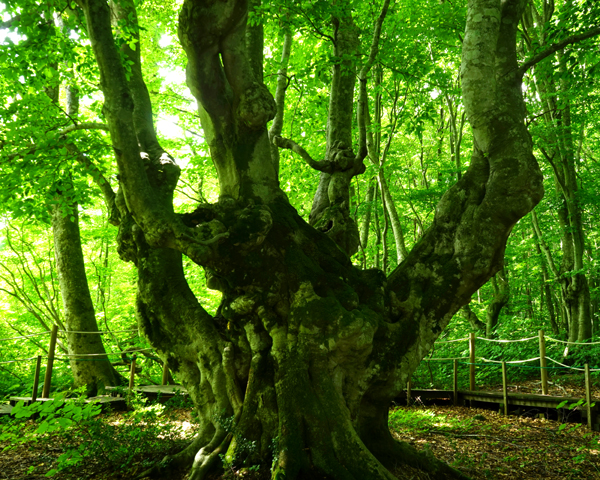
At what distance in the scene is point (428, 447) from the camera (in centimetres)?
440

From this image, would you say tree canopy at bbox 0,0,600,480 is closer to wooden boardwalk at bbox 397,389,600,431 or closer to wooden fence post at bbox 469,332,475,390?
wooden boardwalk at bbox 397,389,600,431

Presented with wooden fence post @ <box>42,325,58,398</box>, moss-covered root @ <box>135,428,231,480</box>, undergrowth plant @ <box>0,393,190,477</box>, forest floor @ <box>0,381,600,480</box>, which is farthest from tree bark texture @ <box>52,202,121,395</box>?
moss-covered root @ <box>135,428,231,480</box>

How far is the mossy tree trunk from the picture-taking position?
149 inches

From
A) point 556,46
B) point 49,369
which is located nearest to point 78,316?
point 49,369

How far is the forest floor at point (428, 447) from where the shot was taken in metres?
4.31

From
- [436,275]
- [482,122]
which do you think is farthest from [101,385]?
[482,122]

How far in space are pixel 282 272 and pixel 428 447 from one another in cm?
232

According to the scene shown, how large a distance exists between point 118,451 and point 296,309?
232 centimetres

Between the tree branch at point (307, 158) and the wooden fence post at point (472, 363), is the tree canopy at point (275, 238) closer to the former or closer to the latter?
the tree branch at point (307, 158)

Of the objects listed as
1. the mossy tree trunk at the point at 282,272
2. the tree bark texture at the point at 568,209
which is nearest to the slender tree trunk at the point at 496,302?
the tree bark texture at the point at 568,209

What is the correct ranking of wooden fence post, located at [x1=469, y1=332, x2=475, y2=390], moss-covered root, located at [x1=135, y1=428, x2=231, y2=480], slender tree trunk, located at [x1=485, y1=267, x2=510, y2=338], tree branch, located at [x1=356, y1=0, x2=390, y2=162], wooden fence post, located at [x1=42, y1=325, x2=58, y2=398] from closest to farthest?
1. moss-covered root, located at [x1=135, y1=428, x2=231, y2=480]
2. tree branch, located at [x1=356, y1=0, x2=390, y2=162]
3. wooden fence post, located at [x1=42, y1=325, x2=58, y2=398]
4. wooden fence post, located at [x1=469, y1=332, x2=475, y2=390]
5. slender tree trunk, located at [x1=485, y1=267, x2=510, y2=338]

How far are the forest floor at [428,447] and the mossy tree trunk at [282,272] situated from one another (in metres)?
0.60

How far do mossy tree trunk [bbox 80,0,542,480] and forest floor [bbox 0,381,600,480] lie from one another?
60cm

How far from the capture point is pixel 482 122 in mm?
4566
